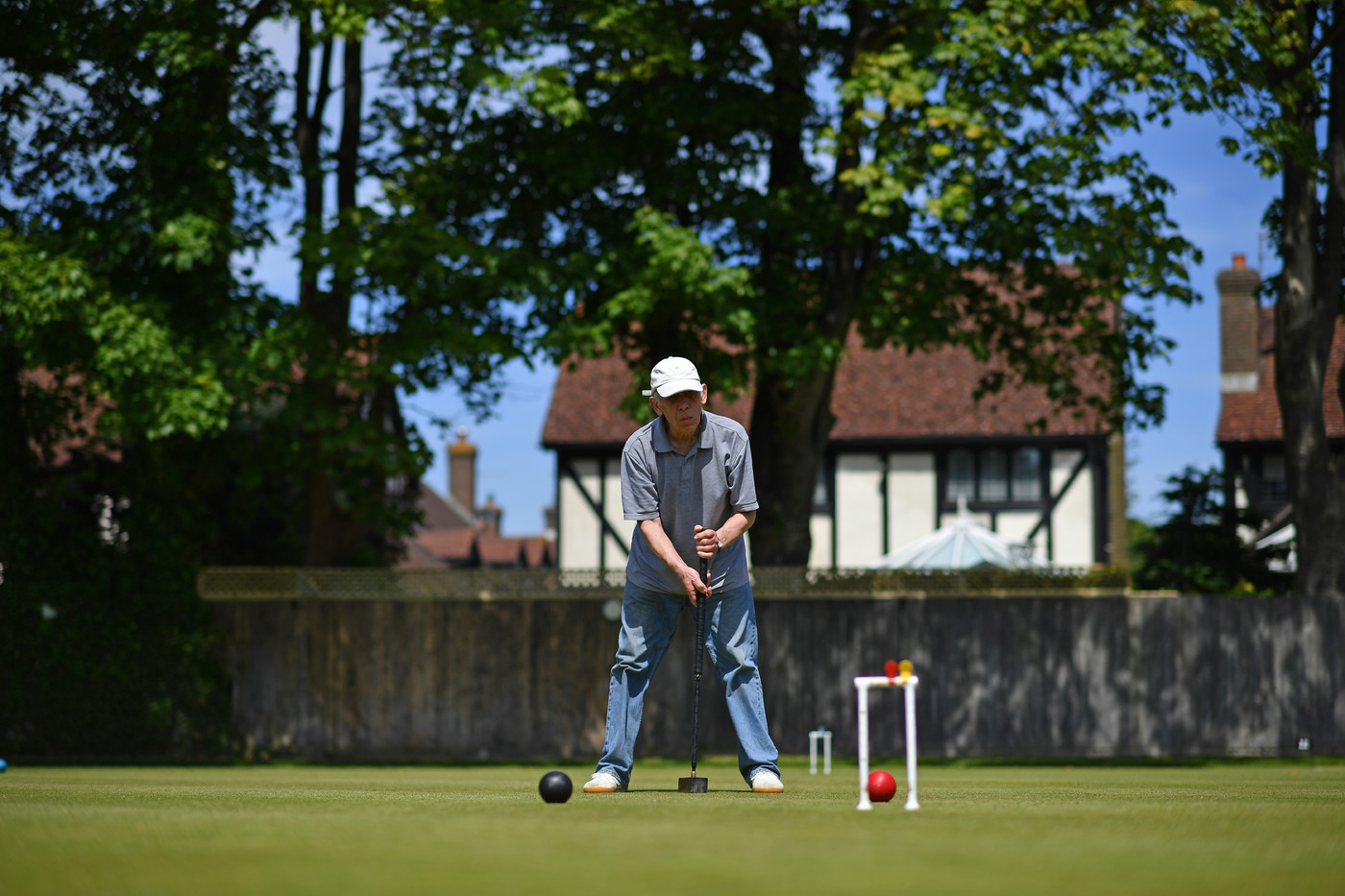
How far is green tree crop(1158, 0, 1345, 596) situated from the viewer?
46.8ft

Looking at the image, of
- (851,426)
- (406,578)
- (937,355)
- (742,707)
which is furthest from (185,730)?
(937,355)

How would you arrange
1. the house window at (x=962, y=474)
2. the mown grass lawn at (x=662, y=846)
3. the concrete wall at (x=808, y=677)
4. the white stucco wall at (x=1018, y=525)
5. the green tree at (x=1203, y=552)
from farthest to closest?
the house window at (x=962, y=474) → the white stucco wall at (x=1018, y=525) → the green tree at (x=1203, y=552) → the concrete wall at (x=808, y=677) → the mown grass lawn at (x=662, y=846)

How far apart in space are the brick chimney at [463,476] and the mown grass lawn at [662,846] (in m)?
54.0

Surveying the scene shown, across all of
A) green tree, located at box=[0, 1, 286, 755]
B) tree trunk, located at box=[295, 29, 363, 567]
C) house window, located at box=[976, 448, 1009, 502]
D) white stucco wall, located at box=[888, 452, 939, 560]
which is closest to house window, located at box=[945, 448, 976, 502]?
house window, located at box=[976, 448, 1009, 502]

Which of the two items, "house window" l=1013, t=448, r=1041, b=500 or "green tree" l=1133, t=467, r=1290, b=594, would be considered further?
"house window" l=1013, t=448, r=1041, b=500

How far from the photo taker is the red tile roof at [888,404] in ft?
93.5

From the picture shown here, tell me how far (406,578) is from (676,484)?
34.6 ft

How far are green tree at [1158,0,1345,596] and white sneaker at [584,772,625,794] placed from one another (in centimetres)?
1018

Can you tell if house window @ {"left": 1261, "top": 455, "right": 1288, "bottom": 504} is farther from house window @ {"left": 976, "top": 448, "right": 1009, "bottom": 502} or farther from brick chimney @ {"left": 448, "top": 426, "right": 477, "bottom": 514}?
brick chimney @ {"left": 448, "top": 426, "right": 477, "bottom": 514}

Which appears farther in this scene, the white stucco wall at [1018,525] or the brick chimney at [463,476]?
the brick chimney at [463,476]

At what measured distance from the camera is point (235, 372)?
13992mm

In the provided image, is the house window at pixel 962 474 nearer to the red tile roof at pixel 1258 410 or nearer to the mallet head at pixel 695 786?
the red tile roof at pixel 1258 410

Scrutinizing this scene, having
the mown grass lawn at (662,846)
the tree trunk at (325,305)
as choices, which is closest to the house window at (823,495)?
the tree trunk at (325,305)

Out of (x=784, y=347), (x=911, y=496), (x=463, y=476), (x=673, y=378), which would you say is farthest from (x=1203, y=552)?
(x=463, y=476)
